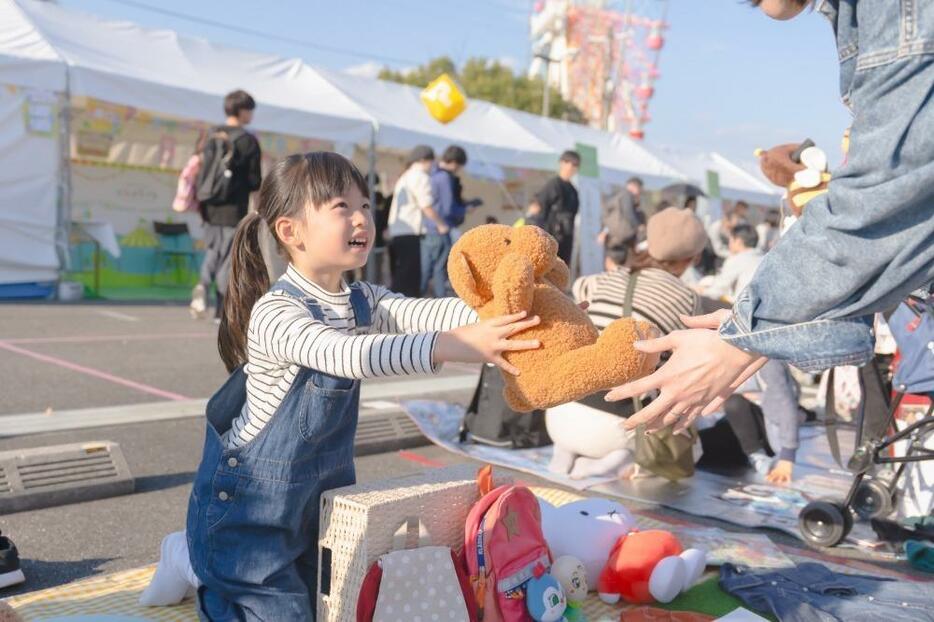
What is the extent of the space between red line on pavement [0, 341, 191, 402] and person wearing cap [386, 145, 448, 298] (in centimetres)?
404

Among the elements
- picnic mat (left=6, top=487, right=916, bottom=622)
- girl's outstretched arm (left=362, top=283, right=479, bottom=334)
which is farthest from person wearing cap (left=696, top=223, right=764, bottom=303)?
girl's outstretched arm (left=362, top=283, right=479, bottom=334)

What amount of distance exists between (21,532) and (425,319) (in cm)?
175

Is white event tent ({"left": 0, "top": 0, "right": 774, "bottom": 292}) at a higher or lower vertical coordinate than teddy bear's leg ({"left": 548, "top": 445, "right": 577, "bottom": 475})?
higher

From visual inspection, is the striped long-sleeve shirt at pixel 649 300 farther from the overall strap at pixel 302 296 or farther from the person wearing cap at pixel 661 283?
the overall strap at pixel 302 296

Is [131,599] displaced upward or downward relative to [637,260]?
downward

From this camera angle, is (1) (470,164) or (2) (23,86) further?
(1) (470,164)

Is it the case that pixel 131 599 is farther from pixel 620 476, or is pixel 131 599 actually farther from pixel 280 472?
pixel 620 476

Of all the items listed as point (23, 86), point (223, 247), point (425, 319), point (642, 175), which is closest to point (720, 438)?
point (425, 319)

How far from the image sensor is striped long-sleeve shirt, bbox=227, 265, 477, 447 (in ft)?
6.57

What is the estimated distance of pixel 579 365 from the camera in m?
1.90

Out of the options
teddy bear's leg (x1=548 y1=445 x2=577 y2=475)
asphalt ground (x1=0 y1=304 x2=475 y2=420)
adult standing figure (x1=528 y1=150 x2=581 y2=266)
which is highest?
adult standing figure (x1=528 y1=150 x2=581 y2=266)

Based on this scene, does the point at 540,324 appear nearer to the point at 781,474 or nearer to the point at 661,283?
the point at 661,283

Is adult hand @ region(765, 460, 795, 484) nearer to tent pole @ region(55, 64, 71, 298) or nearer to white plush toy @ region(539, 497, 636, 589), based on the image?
white plush toy @ region(539, 497, 636, 589)

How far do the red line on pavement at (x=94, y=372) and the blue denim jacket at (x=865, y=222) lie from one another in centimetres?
441
